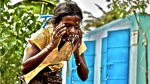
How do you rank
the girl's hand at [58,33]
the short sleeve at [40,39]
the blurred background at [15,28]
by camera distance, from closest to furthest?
1. the girl's hand at [58,33]
2. the short sleeve at [40,39]
3. the blurred background at [15,28]

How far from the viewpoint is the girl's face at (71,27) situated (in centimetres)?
64

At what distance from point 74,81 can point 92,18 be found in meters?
0.27

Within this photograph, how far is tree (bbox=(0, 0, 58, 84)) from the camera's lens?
137 centimetres

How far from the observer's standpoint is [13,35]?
1391 millimetres

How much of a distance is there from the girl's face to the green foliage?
0.74 m

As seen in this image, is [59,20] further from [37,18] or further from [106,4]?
[37,18]

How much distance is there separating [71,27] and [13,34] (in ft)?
2.77

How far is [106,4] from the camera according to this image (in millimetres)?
827

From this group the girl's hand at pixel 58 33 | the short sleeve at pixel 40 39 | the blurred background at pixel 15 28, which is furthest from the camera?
the blurred background at pixel 15 28

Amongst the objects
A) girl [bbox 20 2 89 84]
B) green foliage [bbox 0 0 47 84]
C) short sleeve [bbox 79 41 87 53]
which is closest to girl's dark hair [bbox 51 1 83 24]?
girl [bbox 20 2 89 84]

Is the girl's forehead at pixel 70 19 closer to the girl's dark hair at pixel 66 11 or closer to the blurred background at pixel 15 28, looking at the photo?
the girl's dark hair at pixel 66 11

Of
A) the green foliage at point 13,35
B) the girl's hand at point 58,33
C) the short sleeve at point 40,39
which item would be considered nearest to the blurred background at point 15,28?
the green foliage at point 13,35

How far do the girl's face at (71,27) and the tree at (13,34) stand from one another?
29.2 inches

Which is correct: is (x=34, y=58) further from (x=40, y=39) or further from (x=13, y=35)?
(x=13, y=35)
